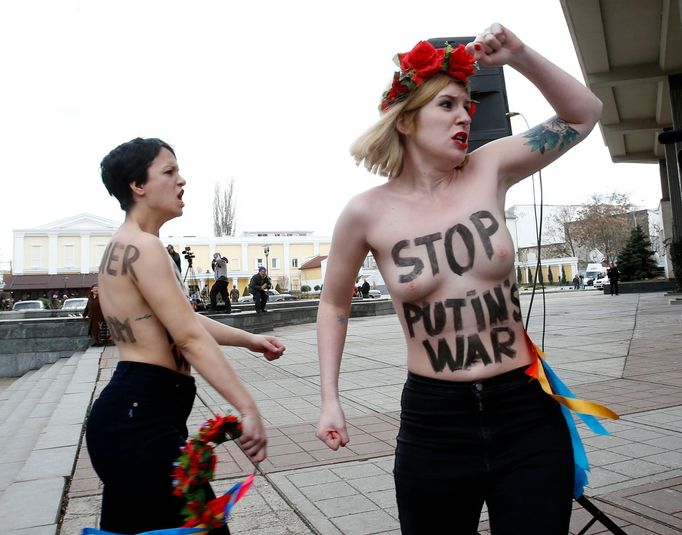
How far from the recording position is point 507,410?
1.78 m

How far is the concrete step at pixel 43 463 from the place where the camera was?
369 cm

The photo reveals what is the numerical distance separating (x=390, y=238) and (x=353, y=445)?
3558mm

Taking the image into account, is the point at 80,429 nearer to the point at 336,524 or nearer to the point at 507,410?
the point at 336,524

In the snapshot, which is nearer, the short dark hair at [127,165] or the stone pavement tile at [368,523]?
the short dark hair at [127,165]

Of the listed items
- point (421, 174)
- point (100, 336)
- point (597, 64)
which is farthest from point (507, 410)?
point (597, 64)

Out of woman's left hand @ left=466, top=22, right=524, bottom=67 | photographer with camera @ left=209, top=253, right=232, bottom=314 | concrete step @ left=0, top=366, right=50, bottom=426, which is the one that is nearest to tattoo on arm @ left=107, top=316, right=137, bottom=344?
woman's left hand @ left=466, top=22, right=524, bottom=67

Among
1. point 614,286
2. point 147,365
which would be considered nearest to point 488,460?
point 147,365

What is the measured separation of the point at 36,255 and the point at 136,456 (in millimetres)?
86854

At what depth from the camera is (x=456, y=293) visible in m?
1.91

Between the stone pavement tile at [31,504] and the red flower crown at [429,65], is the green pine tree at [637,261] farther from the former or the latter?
the red flower crown at [429,65]

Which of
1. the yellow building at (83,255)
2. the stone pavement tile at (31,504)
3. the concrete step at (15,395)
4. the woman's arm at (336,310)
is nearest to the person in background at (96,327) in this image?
the concrete step at (15,395)

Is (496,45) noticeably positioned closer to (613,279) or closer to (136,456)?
(136,456)

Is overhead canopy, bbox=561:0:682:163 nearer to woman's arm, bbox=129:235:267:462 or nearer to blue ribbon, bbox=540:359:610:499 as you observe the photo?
blue ribbon, bbox=540:359:610:499

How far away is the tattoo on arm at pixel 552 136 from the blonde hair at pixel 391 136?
35cm
